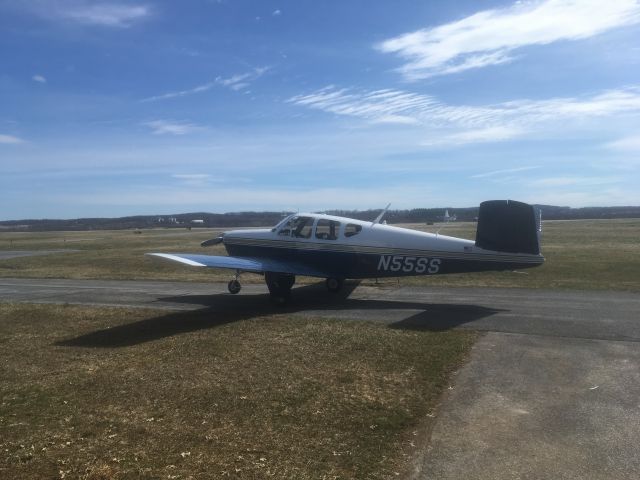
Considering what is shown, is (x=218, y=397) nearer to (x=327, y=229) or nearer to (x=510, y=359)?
(x=510, y=359)

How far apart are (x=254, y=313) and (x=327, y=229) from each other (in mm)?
3794

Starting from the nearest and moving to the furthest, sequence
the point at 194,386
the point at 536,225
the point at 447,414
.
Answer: the point at 447,414 < the point at 194,386 < the point at 536,225

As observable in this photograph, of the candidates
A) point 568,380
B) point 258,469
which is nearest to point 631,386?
point 568,380

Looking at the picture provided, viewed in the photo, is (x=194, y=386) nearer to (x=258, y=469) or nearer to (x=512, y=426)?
(x=258, y=469)

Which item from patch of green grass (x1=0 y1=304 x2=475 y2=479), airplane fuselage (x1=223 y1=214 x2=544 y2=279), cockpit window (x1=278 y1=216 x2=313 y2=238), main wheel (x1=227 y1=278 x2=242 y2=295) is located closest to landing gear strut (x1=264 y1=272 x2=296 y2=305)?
airplane fuselage (x1=223 y1=214 x2=544 y2=279)

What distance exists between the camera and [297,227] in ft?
53.4

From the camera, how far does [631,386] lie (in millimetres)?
7531

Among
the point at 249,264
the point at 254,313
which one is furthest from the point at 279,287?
the point at 254,313

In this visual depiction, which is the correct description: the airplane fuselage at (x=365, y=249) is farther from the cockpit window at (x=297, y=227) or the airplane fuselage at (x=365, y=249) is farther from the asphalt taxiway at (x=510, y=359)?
the asphalt taxiway at (x=510, y=359)

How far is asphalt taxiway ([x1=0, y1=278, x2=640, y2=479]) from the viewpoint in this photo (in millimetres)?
5414

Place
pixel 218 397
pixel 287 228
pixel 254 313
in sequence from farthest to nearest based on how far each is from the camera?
pixel 287 228 < pixel 254 313 < pixel 218 397

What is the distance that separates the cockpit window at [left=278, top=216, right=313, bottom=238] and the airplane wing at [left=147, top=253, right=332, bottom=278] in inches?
35.6

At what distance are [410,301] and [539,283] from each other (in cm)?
618

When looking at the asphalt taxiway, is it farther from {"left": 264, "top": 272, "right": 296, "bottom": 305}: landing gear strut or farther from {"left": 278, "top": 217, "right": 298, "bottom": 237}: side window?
{"left": 278, "top": 217, "right": 298, "bottom": 237}: side window
